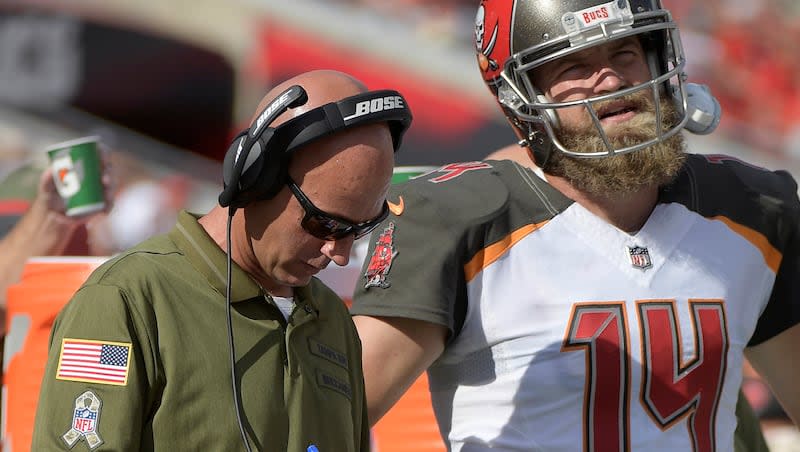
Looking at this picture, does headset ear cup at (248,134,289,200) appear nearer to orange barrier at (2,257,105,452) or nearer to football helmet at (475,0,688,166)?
football helmet at (475,0,688,166)

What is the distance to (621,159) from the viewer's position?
254 cm

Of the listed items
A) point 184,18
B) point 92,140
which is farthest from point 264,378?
point 184,18

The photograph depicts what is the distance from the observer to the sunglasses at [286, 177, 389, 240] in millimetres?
Result: 1757

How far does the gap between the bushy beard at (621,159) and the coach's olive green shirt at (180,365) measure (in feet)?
2.85

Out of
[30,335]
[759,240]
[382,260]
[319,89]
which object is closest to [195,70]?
[30,335]

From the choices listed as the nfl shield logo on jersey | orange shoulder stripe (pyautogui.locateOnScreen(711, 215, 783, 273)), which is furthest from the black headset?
orange shoulder stripe (pyautogui.locateOnScreen(711, 215, 783, 273))

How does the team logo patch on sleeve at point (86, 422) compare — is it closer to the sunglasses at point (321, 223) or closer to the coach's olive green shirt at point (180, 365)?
the coach's olive green shirt at point (180, 365)

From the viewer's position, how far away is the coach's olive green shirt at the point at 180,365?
1.60 metres

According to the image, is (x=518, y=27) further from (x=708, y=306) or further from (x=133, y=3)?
(x=133, y=3)

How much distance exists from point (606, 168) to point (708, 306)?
1.15ft

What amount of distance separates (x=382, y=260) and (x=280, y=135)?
2.54 ft

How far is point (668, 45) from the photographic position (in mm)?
2605

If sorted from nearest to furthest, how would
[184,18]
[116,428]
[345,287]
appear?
[116,428] → [345,287] → [184,18]

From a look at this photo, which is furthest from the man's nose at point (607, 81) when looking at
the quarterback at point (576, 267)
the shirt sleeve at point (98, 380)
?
the shirt sleeve at point (98, 380)
